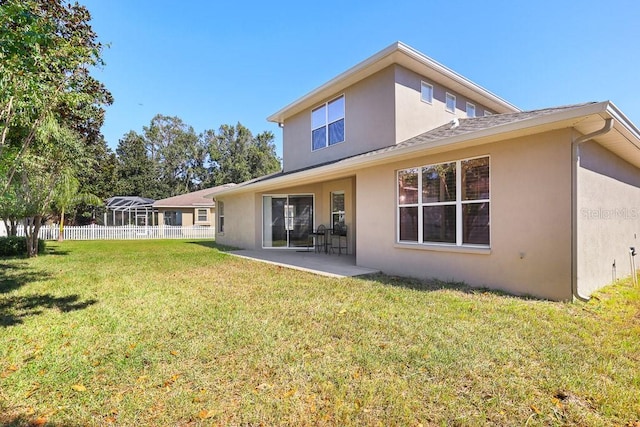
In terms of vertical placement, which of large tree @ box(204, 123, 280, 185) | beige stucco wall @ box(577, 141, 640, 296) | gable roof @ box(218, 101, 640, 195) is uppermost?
large tree @ box(204, 123, 280, 185)

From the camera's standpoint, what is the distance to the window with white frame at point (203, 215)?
26.3m

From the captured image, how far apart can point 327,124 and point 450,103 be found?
13.9 feet

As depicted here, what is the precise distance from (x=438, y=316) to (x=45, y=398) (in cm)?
435

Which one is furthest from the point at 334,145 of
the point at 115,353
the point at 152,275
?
the point at 115,353

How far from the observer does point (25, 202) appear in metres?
10.3

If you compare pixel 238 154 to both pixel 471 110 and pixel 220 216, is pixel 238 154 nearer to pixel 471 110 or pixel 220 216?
pixel 220 216

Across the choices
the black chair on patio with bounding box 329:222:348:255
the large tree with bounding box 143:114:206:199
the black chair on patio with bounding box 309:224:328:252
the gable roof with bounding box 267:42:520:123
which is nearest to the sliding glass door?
the black chair on patio with bounding box 309:224:328:252

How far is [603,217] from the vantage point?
20.0 feet

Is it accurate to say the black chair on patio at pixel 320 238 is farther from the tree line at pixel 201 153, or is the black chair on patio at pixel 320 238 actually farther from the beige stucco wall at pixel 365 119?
the tree line at pixel 201 153

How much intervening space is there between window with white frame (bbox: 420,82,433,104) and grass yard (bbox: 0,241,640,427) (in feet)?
20.6

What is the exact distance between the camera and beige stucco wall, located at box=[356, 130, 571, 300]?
5078 mm

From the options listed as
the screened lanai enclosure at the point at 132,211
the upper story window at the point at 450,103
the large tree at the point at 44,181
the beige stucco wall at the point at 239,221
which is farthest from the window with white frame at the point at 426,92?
the screened lanai enclosure at the point at 132,211

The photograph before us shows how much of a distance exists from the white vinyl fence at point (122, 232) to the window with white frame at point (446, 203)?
65.1ft

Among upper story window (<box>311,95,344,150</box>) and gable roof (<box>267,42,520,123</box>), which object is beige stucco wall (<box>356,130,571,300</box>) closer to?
gable roof (<box>267,42,520,123</box>)
